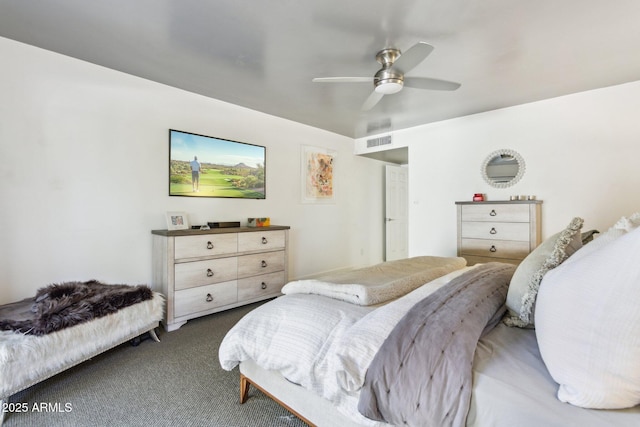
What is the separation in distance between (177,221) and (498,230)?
Result: 11.3 ft

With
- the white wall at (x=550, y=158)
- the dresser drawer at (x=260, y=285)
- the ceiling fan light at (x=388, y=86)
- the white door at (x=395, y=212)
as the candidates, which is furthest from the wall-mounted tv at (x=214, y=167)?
the white door at (x=395, y=212)

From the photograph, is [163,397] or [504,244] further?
[504,244]

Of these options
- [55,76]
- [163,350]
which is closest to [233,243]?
[163,350]

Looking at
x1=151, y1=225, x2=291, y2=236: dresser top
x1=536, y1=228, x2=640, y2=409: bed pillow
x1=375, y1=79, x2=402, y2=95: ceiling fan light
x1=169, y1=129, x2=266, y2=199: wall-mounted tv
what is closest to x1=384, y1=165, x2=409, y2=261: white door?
x1=169, y1=129, x2=266, y2=199: wall-mounted tv

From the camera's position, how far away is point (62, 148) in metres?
2.38

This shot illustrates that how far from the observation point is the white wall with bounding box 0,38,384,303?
220 cm

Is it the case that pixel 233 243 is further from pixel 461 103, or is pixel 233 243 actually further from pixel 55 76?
pixel 461 103

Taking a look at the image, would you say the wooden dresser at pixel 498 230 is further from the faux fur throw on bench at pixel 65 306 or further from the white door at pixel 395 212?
the faux fur throw on bench at pixel 65 306

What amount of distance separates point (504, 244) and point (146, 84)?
4.06m

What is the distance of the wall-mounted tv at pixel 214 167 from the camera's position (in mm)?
3020

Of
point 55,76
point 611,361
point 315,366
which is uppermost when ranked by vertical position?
point 55,76

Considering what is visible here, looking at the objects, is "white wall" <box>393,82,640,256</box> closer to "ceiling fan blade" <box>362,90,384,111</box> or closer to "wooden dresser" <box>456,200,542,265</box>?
"wooden dresser" <box>456,200,542,265</box>

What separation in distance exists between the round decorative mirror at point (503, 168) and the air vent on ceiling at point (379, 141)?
4.91 feet

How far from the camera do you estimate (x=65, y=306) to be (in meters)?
1.82
